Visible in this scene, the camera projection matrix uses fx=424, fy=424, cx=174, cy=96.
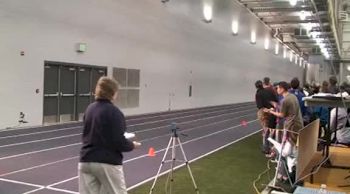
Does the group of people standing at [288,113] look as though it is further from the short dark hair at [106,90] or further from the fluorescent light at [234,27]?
the fluorescent light at [234,27]

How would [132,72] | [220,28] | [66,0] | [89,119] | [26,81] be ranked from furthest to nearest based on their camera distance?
[220,28] → [132,72] → [66,0] → [26,81] → [89,119]

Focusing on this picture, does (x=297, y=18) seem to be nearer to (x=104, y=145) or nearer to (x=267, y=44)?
(x=267, y=44)

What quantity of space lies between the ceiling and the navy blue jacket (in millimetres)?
20279

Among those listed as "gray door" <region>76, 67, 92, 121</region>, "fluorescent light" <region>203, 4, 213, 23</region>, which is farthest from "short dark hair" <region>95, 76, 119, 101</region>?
"fluorescent light" <region>203, 4, 213, 23</region>

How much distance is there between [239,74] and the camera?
127 feet

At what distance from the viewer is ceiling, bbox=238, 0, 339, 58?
26.1 m

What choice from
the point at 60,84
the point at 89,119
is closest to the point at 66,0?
the point at 60,84

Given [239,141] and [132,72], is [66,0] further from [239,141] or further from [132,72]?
[239,141]

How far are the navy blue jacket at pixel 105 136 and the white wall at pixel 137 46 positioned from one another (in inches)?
422

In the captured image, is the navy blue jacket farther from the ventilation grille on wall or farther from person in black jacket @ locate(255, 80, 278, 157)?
the ventilation grille on wall

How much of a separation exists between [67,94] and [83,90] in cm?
106

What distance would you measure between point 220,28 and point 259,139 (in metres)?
19.1

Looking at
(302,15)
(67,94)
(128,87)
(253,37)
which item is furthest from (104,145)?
(253,37)

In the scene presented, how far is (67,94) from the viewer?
1708 cm
